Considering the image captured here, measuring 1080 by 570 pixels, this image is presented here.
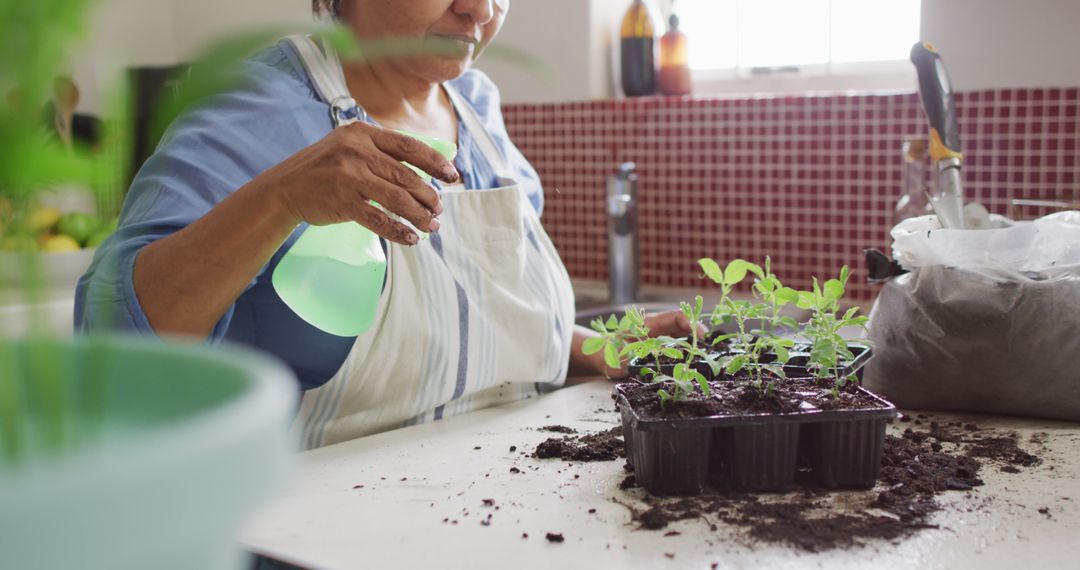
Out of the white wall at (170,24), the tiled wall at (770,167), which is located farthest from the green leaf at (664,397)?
the white wall at (170,24)

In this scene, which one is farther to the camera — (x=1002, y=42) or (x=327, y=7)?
(x=1002, y=42)

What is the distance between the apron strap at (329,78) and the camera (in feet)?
4.61

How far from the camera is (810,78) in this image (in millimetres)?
2492

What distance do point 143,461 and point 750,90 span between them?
247cm

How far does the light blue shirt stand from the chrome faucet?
1069 mm

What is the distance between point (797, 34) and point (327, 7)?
141 cm

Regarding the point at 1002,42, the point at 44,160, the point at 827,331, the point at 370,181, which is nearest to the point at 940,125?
the point at 827,331

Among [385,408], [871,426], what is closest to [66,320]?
[385,408]

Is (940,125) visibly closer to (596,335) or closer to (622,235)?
(596,335)

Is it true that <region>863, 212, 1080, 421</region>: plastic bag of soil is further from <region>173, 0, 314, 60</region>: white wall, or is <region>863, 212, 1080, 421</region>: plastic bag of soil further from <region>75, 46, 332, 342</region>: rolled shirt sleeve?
<region>173, 0, 314, 60</region>: white wall

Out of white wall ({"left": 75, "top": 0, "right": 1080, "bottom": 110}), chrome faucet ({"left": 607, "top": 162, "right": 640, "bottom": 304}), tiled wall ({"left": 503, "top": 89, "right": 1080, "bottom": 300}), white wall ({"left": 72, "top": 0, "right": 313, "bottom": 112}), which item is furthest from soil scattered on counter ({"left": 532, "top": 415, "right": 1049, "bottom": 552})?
white wall ({"left": 72, "top": 0, "right": 313, "bottom": 112})

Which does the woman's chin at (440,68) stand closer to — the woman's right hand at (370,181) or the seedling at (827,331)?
the woman's right hand at (370,181)

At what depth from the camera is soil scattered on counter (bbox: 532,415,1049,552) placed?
0.86 metres

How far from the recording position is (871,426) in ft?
3.14
